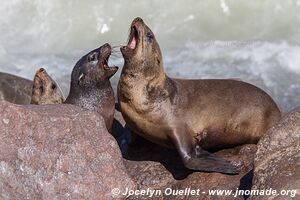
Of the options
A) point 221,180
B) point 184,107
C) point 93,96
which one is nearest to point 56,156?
point 221,180

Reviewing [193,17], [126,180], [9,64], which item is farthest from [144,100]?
[193,17]

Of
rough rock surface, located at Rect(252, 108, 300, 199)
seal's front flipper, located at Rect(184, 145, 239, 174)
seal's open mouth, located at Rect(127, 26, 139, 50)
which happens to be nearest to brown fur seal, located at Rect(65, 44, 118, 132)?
seal's open mouth, located at Rect(127, 26, 139, 50)

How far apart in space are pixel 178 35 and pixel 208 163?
7795 millimetres

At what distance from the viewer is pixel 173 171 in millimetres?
8211

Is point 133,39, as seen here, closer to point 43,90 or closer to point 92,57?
point 92,57

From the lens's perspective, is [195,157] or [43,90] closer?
[195,157]

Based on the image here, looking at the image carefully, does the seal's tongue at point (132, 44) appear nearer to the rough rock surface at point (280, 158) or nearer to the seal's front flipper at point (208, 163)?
the seal's front flipper at point (208, 163)

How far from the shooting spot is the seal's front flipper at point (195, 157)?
7812 millimetres

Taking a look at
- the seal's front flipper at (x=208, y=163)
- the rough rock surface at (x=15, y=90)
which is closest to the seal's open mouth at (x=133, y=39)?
the seal's front flipper at (x=208, y=163)

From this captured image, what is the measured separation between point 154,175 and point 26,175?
1.85m

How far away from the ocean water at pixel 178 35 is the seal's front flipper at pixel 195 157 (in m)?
4.99

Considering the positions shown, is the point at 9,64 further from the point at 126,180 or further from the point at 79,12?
the point at 126,180

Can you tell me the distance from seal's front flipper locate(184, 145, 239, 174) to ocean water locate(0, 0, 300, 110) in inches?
200

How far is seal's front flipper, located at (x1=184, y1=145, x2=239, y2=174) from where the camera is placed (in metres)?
7.78
